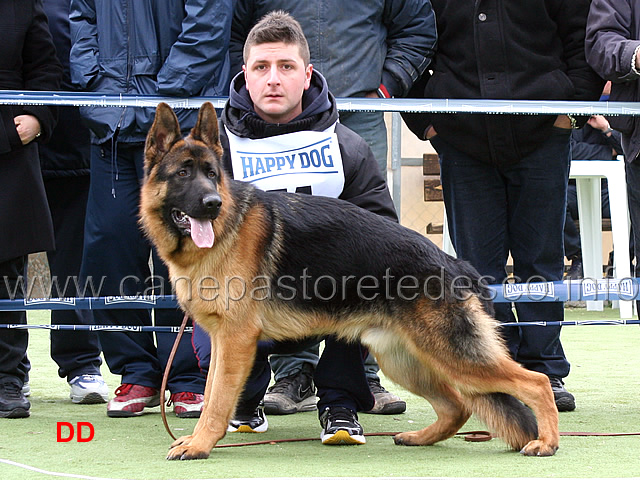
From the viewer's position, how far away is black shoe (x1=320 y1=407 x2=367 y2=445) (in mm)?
3582

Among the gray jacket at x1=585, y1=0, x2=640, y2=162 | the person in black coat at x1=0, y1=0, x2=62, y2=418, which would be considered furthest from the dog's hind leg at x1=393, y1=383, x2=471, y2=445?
the person in black coat at x1=0, y1=0, x2=62, y2=418

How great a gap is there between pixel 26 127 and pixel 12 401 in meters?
1.37

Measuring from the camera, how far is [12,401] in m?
4.21

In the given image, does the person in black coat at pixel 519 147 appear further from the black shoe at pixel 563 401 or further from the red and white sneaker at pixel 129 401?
the red and white sneaker at pixel 129 401

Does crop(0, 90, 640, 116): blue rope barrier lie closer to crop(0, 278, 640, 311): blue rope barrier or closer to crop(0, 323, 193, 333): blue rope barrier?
crop(0, 278, 640, 311): blue rope barrier

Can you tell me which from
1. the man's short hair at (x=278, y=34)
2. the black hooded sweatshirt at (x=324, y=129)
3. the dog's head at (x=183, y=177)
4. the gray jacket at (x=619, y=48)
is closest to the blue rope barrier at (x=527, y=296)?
the gray jacket at (x=619, y=48)

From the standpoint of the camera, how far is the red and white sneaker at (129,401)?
4.30m

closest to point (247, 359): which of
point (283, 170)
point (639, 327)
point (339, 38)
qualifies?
point (283, 170)

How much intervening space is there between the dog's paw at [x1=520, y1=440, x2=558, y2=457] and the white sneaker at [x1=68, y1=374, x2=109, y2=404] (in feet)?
8.07

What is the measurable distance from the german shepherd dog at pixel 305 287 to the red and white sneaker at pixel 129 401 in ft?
3.58

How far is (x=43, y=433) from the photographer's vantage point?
3768mm

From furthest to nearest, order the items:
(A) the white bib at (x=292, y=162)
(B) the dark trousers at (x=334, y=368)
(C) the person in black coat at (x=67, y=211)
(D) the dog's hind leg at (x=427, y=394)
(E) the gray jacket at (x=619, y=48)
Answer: (C) the person in black coat at (x=67, y=211)
(E) the gray jacket at (x=619, y=48)
(A) the white bib at (x=292, y=162)
(B) the dark trousers at (x=334, y=368)
(D) the dog's hind leg at (x=427, y=394)

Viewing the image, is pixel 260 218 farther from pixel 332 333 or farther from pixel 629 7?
pixel 629 7

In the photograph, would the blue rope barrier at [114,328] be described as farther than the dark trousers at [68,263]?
No
